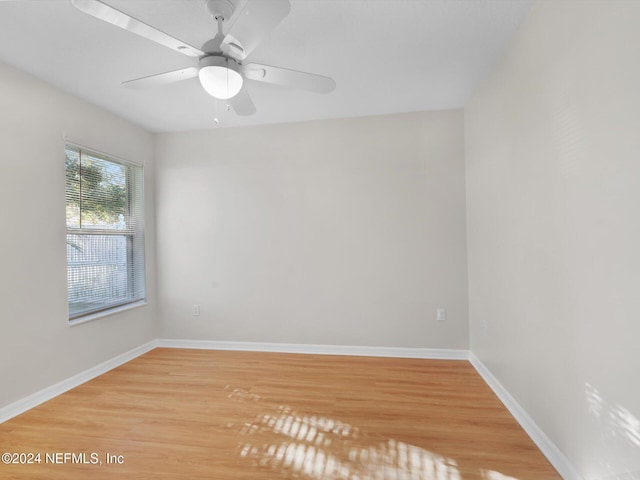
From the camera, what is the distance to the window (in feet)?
8.98

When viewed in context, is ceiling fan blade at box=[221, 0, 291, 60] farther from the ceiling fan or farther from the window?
the window

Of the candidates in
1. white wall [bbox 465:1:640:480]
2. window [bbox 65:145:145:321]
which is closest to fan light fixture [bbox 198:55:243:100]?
white wall [bbox 465:1:640:480]

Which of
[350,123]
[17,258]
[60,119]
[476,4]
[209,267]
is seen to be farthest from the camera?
[209,267]

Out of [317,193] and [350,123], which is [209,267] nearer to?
[317,193]

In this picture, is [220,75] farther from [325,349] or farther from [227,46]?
[325,349]

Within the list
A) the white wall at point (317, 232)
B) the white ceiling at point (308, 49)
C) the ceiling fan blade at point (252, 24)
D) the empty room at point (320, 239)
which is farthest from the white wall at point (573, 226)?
the ceiling fan blade at point (252, 24)

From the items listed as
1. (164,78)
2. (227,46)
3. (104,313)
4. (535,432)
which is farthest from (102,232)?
(535,432)

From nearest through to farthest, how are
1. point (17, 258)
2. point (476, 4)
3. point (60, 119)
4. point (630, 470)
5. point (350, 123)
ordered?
point (630, 470)
point (476, 4)
point (17, 258)
point (60, 119)
point (350, 123)

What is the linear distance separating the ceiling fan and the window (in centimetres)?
149

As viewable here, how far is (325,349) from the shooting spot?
336 centimetres

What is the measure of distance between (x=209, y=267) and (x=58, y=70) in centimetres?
210

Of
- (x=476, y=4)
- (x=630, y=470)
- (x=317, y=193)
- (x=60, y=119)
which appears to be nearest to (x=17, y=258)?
(x=60, y=119)

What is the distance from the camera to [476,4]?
68.2 inches

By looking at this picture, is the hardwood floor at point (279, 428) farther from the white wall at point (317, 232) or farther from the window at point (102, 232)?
the window at point (102, 232)
